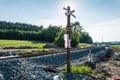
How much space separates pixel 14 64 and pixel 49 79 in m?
3.75

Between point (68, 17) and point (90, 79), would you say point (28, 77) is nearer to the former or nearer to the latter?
point (90, 79)

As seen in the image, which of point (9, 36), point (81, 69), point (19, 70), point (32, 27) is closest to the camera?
point (19, 70)

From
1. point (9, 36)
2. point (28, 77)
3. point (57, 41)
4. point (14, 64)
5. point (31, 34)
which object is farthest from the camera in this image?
point (31, 34)

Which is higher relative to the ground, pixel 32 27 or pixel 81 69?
pixel 32 27

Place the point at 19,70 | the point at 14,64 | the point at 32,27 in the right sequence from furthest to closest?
the point at 32,27, the point at 14,64, the point at 19,70

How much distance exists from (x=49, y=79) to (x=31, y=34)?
108 meters

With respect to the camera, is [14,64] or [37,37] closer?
[14,64]

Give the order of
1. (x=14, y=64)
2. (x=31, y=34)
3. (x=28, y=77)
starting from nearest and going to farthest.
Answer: (x=28, y=77) → (x=14, y=64) → (x=31, y=34)

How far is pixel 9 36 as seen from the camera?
11681 centimetres

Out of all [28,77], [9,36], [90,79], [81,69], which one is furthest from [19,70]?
[9,36]

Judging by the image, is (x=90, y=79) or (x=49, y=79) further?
(x=90, y=79)

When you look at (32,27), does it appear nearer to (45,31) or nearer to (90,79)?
(45,31)

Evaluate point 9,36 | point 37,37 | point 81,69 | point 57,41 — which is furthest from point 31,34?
point 81,69

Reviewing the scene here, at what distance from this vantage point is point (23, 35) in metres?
122
